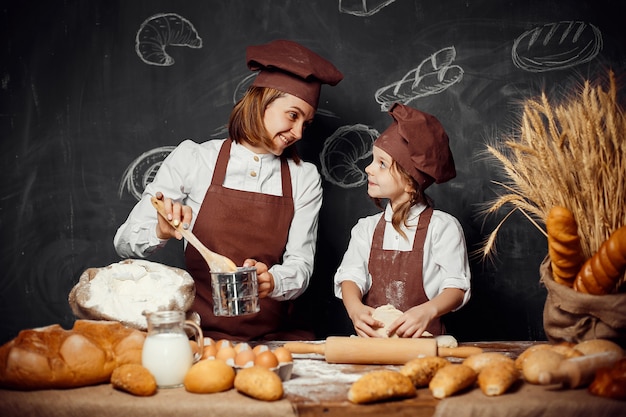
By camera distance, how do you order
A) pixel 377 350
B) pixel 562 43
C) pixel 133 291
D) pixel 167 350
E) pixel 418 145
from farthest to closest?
pixel 562 43 → pixel 418 145 → pixel 133 291 → pixel 377 350 → pixel 167 350

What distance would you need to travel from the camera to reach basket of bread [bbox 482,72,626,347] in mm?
1680

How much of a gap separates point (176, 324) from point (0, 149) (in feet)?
A: 6.01

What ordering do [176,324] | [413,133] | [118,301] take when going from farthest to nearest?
[413,133]
[118,301]
[176,324]

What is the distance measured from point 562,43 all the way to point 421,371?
200 centimetres

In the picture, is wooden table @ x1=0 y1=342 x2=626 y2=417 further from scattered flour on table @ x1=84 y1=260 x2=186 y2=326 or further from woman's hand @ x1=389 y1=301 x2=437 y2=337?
woman's hand @ x1=389 y1=301 x2=437 y2=337

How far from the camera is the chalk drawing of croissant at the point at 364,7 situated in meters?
2.98

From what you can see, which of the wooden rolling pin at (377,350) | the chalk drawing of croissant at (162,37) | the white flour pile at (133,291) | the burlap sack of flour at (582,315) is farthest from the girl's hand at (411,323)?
the chalk drawing of croissant at (162,37)

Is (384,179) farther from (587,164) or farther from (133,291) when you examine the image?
(133,291)

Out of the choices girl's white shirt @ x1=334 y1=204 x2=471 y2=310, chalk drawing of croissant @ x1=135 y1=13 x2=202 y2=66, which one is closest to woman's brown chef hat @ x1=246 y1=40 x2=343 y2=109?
girl's white shirt @ x1=334 y1=204 x2=471 y2=310

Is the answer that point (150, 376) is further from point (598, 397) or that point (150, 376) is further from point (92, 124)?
point (92, 124)

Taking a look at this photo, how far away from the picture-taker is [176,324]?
5.01ft

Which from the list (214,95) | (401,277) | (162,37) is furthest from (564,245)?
(162,37)

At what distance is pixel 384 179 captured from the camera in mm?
2443

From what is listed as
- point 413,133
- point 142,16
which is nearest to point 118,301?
point 413,133
